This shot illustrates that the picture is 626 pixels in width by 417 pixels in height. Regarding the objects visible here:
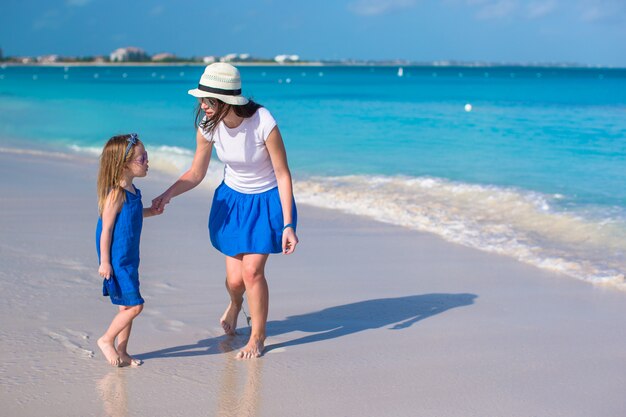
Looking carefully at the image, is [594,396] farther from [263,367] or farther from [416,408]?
[263,367]

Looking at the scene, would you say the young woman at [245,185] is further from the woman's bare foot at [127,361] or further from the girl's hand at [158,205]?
the woman's bare foot at [127,361]

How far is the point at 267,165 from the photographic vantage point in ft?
13.3

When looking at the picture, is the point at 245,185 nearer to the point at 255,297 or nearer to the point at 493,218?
the point at 255,297

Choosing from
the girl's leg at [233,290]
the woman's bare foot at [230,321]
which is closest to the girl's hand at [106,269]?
the girl's leg at [233,290]

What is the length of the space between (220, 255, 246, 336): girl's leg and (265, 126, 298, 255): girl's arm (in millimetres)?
344

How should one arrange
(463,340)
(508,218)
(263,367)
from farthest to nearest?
(508,218)
(463,340)
(263,367)

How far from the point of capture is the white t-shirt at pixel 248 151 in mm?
3920

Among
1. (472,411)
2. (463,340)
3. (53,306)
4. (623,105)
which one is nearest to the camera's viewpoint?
(472,411)

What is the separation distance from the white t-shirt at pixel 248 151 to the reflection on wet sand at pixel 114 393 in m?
1.13

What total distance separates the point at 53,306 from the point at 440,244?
365 centimetres

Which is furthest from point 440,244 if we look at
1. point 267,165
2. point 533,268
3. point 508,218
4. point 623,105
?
point 623,105

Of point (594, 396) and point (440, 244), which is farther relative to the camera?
point (440, 244)

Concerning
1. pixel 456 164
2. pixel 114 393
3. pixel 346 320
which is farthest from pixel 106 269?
pixel 456 164

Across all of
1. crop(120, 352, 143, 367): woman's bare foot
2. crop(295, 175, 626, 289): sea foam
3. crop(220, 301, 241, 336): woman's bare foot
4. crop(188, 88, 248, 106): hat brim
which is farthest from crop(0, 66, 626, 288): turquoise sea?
crop(120, 352, 143, 367): woman's bare foot
